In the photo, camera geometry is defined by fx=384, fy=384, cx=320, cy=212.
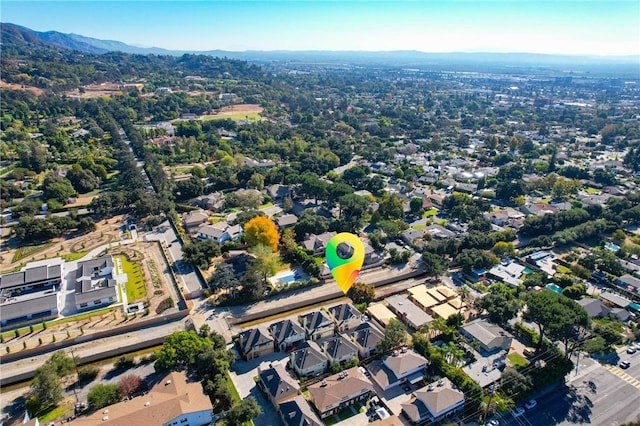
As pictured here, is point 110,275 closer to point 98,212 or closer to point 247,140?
point 98,212

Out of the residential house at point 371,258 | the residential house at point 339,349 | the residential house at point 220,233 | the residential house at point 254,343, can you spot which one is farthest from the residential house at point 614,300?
the residential house at point 220,233

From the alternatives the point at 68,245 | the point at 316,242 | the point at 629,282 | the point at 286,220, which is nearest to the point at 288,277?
the point at 316,242

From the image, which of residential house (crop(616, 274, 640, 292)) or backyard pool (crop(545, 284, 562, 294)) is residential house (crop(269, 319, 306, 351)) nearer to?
backyard pool (crop(545, 284, 562, 294))

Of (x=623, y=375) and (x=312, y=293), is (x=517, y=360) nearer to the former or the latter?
(x=623, y=375)

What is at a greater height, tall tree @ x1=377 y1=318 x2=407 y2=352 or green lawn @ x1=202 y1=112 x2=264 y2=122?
green lawn @ x1=202 y1=112 x2=264 y2=122

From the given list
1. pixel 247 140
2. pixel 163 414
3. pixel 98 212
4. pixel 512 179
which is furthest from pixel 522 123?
pixel 163 414

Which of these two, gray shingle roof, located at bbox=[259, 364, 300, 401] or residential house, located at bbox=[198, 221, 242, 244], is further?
residential house, located at bbox=[198, 221, 242, 244]

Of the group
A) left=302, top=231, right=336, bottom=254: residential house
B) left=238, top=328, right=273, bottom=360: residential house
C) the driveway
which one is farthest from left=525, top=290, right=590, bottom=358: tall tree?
left=302, top=231, right=336, bottom=254: residential house
